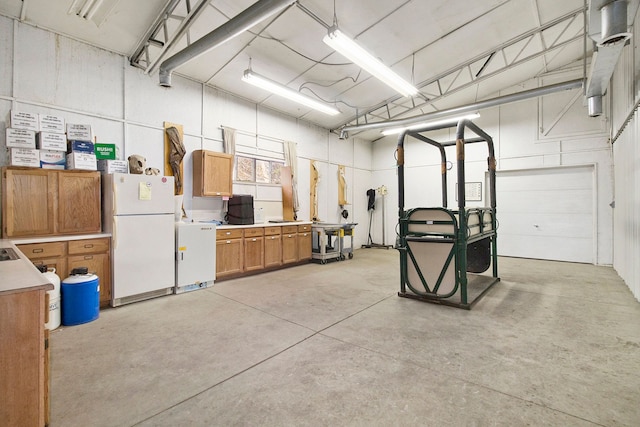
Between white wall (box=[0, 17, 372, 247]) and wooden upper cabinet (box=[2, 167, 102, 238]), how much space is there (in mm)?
573

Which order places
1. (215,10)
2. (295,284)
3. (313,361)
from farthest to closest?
(295,284) → (215,10) → (313,361)

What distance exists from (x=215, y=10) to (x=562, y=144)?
25.5ft

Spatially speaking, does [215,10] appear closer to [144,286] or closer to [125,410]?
[144,286]

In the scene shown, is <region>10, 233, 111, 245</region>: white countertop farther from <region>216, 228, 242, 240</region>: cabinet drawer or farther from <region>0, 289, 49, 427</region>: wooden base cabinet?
<region>0, 289, 49, 427</region>: wooden base cabinet

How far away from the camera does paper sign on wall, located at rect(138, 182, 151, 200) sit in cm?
397

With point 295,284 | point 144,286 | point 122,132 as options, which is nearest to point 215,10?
point 122,132

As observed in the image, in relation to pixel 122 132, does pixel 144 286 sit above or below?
below

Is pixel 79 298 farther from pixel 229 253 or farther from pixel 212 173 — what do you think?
pixel 212 173

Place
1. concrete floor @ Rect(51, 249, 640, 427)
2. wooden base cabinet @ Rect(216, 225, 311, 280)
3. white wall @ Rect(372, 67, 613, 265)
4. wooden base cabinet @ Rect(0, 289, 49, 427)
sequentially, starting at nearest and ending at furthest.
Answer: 1. wooden base cabinet @ Rect(0, 289, 49, 427)
2. concrete floor @ Rect(51, 249, 640, 427)
3. wooden base cabinet @ Rect(216, 225, 311, 280)
4. white wall @ Rect(372, 67, 613, 265)

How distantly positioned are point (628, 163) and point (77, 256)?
7.84 m

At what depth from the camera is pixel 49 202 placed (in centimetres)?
358

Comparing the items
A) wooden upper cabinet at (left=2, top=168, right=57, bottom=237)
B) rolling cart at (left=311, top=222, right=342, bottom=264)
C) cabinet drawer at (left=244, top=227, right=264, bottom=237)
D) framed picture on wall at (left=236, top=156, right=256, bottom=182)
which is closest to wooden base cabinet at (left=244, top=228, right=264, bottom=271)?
cabinet drawer at (left=244, top=227, right=264, bottom=237)

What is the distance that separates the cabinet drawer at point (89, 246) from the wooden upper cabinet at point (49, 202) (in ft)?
0.89

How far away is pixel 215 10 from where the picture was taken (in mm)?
3920
